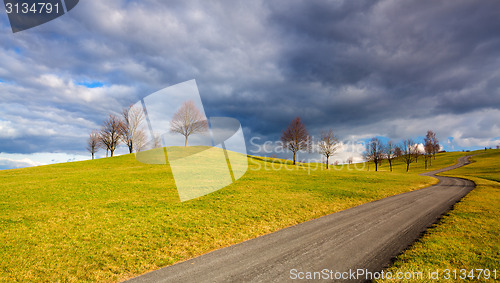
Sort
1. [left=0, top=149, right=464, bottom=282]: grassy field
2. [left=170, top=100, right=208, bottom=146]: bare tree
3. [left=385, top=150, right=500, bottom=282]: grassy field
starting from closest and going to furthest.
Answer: [left=385, top=150, right=500, bottom=282]: grassy field < [left=0, top=149, right=464, bottom=282]: grassy field < [left=170, top=100, right=208, bottom=146]: bare tree

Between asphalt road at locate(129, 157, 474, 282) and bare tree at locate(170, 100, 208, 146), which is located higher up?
bare tree at locate(170, 100, 208, 146)

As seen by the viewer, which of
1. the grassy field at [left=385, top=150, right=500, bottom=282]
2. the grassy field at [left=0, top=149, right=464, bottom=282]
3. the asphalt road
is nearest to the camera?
the asphalt road

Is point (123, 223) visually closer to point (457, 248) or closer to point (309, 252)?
point (309, 252)

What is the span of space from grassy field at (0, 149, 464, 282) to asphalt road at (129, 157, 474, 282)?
3.13ft

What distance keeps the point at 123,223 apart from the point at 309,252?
34.2 feet

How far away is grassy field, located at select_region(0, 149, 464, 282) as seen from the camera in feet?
24.4

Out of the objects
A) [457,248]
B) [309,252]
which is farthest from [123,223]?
[457,248]

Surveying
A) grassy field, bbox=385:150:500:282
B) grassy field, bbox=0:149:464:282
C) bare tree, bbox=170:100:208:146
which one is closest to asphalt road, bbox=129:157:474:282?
grassy field, bbox=385:150:500:282

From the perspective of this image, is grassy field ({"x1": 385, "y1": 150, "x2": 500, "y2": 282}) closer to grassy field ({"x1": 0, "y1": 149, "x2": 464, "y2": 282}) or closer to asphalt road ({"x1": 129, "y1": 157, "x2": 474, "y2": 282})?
asphalt road ({"x1": 129, "y1": 157, "x2": 474, "y2": 282})

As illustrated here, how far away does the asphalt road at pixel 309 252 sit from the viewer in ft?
21.6

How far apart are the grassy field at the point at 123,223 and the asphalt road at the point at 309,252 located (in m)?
0.95

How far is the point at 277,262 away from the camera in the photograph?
23.7ft

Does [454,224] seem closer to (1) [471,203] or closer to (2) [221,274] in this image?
(1) [471,203]

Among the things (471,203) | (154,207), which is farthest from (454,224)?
(154,207)
